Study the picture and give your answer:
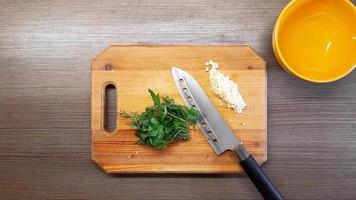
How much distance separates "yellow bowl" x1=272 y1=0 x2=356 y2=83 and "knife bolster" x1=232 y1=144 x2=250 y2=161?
21 cm

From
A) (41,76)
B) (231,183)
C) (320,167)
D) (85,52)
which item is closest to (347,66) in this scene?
(320,167)

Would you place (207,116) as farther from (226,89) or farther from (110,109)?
(110,109)

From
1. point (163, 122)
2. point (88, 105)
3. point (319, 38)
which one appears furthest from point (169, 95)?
point (319, 38)

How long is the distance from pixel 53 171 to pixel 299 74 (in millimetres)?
630

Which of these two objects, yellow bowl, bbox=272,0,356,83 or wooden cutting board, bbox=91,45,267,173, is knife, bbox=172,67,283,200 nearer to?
wooden cutting board, bbox=91,45,267,173

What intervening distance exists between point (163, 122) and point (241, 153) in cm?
19

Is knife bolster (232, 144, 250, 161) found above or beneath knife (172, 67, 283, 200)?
beneath

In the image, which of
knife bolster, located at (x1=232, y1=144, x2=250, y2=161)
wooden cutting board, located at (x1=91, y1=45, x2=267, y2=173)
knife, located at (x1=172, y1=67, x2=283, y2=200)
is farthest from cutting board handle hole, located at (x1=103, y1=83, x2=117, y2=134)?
knife bolster, located at (x1=232, y1=144, x2=250, y2=161)

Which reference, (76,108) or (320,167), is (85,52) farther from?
(320,167)

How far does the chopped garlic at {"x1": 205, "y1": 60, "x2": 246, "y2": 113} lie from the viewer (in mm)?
879

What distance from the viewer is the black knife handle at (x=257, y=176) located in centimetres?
84

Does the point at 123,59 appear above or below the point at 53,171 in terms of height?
above

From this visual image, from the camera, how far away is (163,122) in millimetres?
861

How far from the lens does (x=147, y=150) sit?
89 cm
